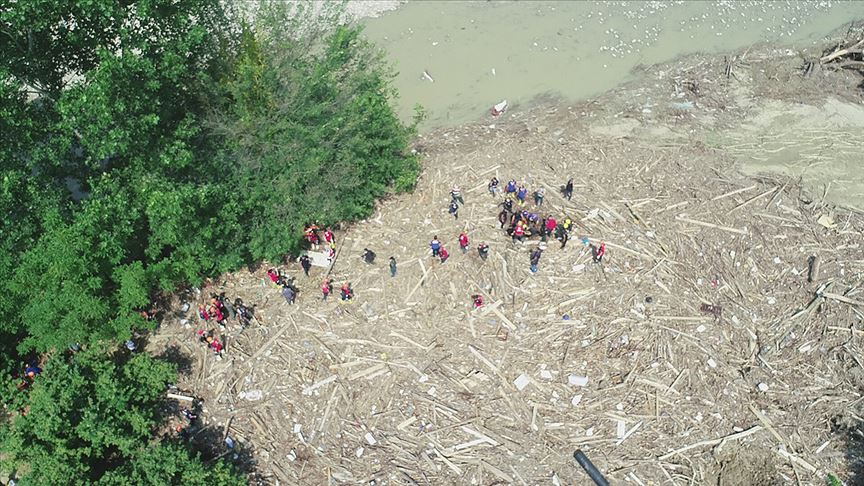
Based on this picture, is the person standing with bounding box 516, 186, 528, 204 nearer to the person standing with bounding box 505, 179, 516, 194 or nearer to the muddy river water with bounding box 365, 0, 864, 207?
the person standing with bounding box 505, 179, 516, 194

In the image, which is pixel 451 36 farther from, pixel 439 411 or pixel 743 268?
pixel 439 411

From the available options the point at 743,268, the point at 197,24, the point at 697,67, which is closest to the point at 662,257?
the point at 743,268

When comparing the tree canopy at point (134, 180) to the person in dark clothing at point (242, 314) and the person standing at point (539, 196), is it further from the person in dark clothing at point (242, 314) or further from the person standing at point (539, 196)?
the person standing at point (539, 196)

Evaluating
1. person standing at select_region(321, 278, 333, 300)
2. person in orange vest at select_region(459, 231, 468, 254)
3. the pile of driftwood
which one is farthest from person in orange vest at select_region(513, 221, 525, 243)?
the pile of driftwood

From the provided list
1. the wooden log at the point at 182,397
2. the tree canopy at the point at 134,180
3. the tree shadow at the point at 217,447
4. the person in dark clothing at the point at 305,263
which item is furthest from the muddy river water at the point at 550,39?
the tree shadow at the point at 217,447

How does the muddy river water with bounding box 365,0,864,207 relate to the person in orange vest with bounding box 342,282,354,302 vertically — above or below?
above
